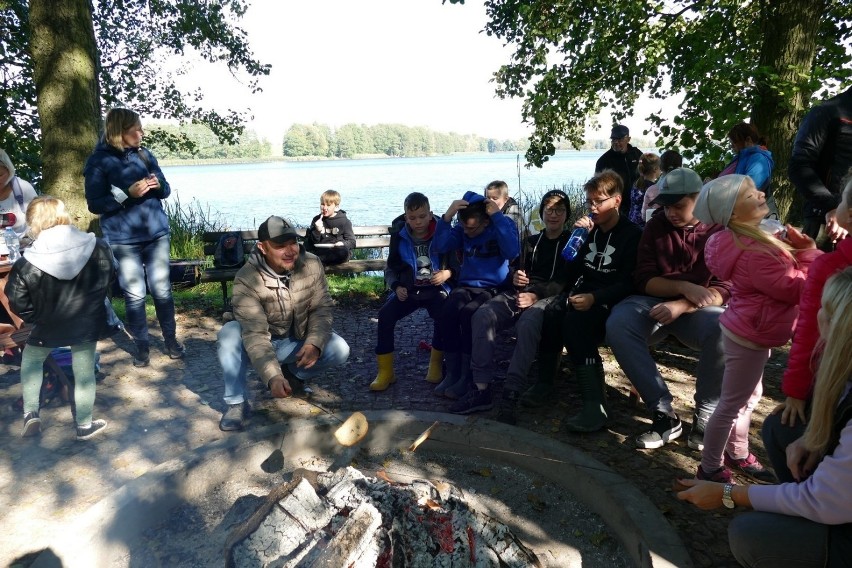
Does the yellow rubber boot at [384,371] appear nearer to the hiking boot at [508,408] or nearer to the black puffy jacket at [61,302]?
the hiking boot at [508,408]

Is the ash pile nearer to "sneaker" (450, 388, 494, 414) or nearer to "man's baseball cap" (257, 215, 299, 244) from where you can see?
"sneaker" (450, 388, 494, 414)

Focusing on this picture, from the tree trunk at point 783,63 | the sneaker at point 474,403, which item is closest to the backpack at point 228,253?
the sneaker at point 474,403

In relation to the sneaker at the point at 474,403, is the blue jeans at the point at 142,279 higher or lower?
higher

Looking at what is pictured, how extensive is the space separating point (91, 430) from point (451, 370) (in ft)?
7.70

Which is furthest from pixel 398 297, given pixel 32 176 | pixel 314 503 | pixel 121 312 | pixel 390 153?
pixel 390 153

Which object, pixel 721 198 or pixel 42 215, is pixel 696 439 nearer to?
pixel 721 198

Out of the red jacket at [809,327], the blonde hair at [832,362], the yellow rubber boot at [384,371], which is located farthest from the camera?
the yellow rubber boot at [384,371]

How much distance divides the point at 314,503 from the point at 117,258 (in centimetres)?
320

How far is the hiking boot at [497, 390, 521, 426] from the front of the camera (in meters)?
3.41

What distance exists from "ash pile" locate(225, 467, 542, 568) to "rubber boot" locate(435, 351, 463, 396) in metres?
1.66

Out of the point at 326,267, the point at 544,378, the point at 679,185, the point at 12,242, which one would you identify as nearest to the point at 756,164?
the point at 679,185

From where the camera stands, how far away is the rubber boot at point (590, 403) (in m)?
3.33

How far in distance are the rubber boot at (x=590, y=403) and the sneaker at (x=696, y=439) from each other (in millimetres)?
474

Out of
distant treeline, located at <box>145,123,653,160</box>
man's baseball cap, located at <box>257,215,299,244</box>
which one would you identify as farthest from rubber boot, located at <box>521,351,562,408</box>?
distant treeline, located at <box>145,123,653,160</box>
